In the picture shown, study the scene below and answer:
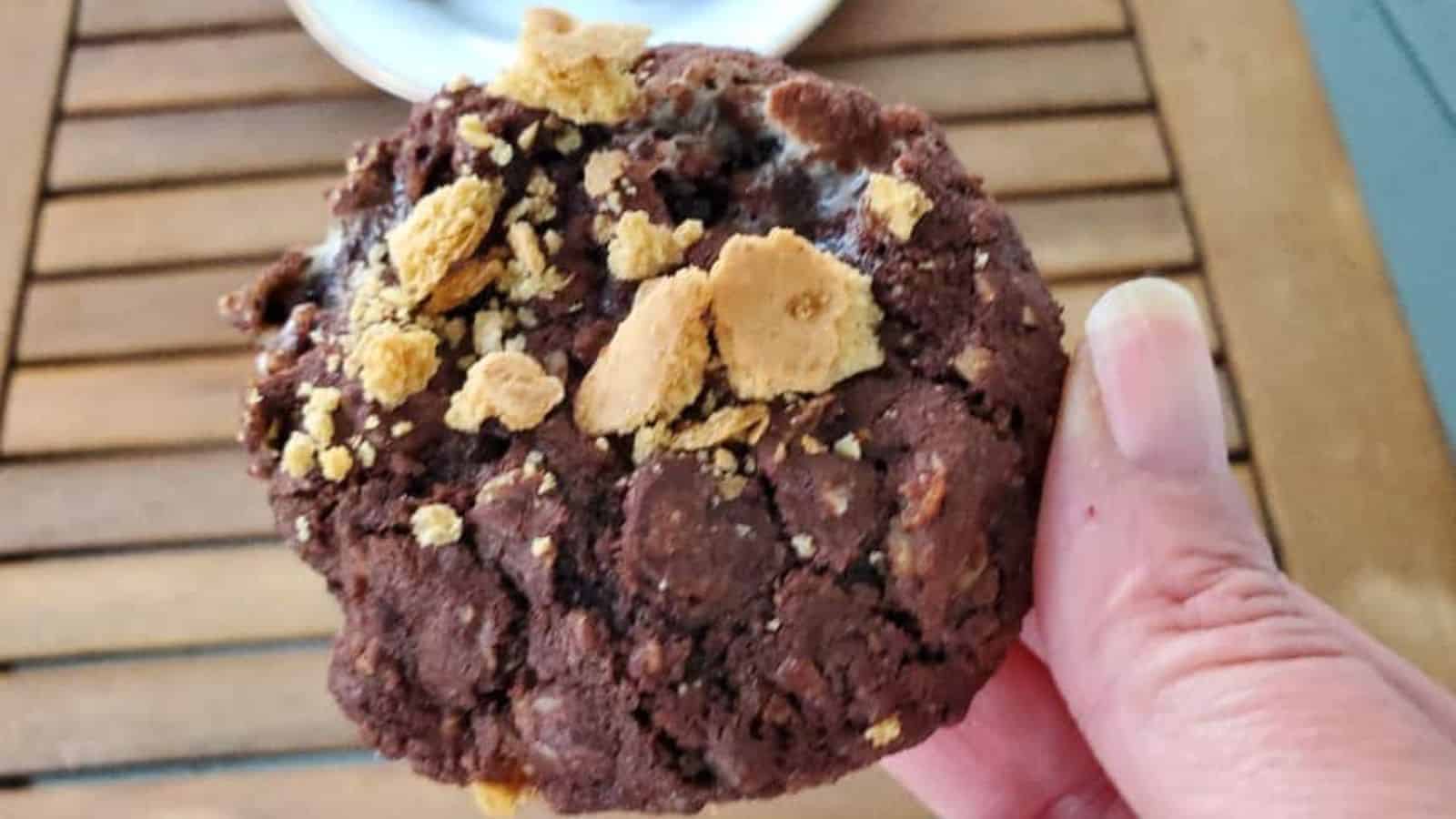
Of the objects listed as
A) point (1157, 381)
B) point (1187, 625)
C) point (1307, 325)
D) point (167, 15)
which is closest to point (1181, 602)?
point (1187, 625)

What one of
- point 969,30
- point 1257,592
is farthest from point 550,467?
point 969,30

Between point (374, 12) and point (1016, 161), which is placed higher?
point (374, 12)

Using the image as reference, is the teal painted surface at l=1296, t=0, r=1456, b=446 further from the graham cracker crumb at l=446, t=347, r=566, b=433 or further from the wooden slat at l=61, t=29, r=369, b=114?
the wooden slat at l=61, t=29, r=369, b=114

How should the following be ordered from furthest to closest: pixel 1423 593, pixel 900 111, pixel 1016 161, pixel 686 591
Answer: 1. pixel 1016 161
2. pixel 1423 593
3. pixel 900 111
4. pixel 686 591

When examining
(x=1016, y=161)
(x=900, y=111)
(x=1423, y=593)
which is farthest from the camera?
(x=1016, y=161)

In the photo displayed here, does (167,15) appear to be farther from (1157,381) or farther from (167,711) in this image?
(1157,381)

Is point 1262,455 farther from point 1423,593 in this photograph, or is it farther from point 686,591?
point 686,591

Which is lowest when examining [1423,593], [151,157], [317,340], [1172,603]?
[1423,593]
